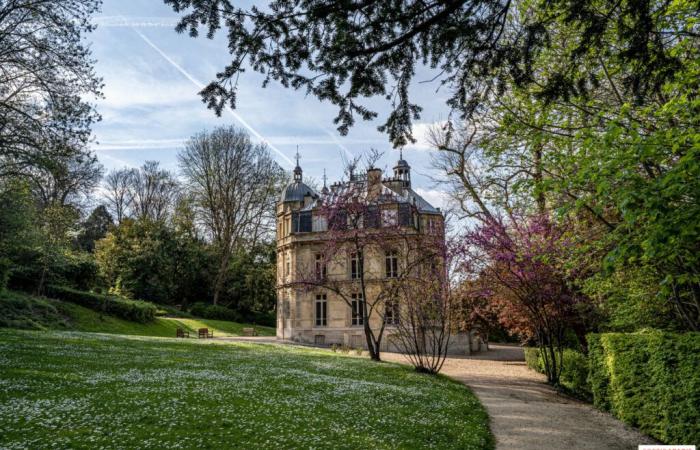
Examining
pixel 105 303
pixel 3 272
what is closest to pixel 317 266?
pixel 105 303

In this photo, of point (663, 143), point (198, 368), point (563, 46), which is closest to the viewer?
point (663, 143)

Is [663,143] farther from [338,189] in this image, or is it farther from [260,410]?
[338,189]

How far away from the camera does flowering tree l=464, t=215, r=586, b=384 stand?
49.5 ft

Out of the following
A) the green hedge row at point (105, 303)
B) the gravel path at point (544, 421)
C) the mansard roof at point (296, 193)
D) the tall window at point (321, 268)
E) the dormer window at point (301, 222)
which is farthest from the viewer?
the mansard roof at point (296, 193)

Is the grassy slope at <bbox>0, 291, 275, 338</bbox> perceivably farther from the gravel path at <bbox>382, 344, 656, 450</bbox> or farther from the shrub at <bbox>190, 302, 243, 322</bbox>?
the gravel path at <bbox>382, 344, 656, 450</bbox>

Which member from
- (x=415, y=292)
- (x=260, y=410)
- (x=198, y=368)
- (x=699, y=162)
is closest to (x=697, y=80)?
(x=699, y=162)

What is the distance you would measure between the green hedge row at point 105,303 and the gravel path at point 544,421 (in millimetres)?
26321

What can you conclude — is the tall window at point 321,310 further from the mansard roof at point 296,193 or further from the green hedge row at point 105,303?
the green hedge row at point 105,303

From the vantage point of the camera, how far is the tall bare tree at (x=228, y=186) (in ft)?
149

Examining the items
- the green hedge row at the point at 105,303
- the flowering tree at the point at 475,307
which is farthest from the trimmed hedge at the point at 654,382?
the green hedge row at the point at 105,303

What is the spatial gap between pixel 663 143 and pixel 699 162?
1.37 m

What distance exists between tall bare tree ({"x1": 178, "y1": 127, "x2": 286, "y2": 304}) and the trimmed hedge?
38476 mm

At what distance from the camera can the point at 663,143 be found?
6883 mm

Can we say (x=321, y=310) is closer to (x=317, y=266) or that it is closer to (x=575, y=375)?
(x=317, y=266)
